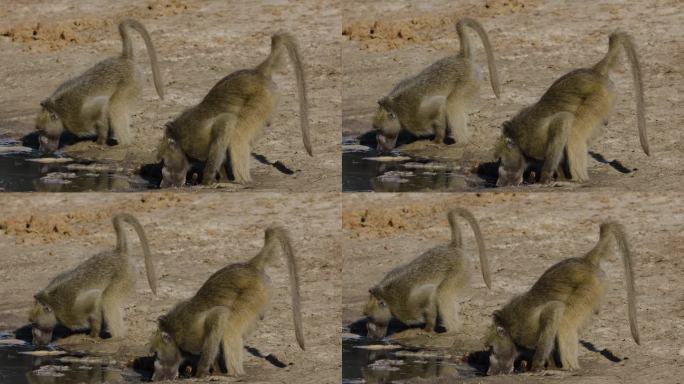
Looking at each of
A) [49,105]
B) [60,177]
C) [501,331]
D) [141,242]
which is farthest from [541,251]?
[49,105]

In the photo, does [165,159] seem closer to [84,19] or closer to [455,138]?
[455,138]

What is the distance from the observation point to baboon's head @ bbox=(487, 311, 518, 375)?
17.9m

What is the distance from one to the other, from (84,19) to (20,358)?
7.62 m

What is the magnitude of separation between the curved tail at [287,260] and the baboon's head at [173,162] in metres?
1.50

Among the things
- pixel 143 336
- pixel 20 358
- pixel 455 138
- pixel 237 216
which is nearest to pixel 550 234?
pixel 455 138

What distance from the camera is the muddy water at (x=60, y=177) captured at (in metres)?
20.2

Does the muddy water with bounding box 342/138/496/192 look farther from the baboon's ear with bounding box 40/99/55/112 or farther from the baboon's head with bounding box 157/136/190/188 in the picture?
the baboon's ear with bounding box 40/99/55/112

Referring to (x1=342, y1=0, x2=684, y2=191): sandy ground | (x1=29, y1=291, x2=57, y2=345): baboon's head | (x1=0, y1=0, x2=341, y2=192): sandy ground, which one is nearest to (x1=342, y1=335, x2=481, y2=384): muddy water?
(x1=0, y1=0, x2=341, y2=192): sandy ground

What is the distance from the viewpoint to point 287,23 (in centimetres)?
2380

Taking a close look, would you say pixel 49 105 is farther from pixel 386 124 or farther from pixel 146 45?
pixel 386 124

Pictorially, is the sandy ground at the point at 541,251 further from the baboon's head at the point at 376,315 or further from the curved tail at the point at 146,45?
the curved tail at the point at 146,45

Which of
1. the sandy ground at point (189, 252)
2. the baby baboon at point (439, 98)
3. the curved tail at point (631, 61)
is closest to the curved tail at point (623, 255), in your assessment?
the curved tail at point (631, 61)

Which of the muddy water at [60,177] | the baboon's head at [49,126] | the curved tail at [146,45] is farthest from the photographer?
the baboon's head at [49,126]

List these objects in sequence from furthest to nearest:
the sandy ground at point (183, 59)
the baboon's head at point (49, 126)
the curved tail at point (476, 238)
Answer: the baboon's head at point (49, 126)
the sandy ground at point (183, 59)
the curved tail at point (476, 238)
